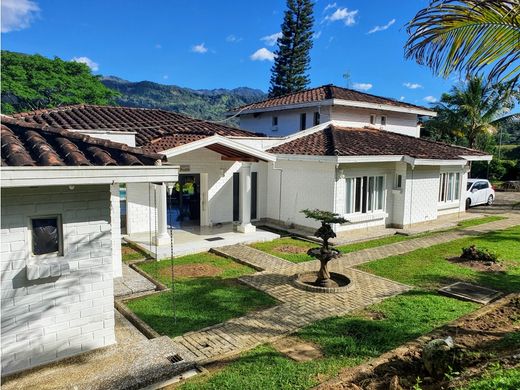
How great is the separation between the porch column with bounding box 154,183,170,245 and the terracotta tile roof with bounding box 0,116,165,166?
7017 mm

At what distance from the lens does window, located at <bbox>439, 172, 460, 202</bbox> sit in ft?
68.8

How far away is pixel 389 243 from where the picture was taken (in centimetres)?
1532

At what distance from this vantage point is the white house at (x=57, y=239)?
529 centimetres

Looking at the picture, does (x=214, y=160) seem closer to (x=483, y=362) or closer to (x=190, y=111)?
(x=483, y=362)

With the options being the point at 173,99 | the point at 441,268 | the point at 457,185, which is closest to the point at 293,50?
the point at 457,185

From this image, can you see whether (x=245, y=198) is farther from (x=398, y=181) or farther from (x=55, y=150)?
(x=55, y=150)

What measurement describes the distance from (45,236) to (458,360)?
6.45m

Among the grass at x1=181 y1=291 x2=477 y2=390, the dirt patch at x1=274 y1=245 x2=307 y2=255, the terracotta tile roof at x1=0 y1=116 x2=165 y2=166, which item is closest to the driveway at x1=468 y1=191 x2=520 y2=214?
the dirt patch at x1=274 y1=245 x2=307 y2=255

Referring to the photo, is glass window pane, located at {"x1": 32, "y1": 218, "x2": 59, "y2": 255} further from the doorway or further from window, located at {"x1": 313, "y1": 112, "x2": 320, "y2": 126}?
window, located at {"x1": 313, "y1": 112, "x2": 320, "y2": 126}

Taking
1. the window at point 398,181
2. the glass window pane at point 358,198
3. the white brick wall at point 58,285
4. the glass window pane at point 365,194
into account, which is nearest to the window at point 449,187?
the window at point 398,181

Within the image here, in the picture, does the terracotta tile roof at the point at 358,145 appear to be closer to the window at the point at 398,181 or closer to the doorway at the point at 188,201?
the window at the point at 398,181

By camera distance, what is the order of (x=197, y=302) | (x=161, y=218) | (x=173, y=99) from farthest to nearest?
(x=173, y=99) < (x=161, y=218) < (x=197, y=302)

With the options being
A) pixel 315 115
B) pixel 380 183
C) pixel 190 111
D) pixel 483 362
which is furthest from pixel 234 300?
pixel 190 111

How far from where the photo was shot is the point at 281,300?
894 cm
